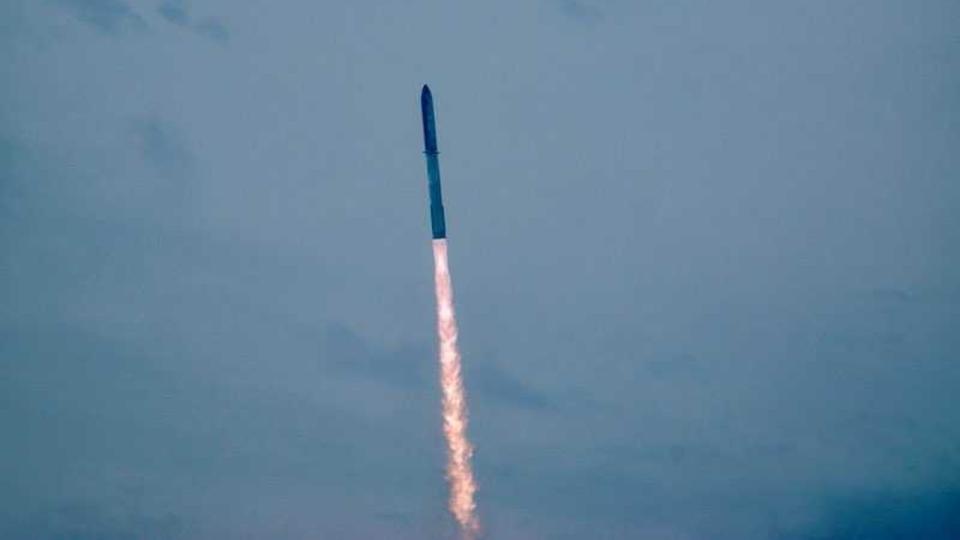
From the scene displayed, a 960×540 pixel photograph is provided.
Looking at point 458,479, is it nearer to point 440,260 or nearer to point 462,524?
point 462,524

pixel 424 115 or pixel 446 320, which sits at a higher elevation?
pixel 424 115

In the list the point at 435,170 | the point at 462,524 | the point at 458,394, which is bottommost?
the point at 462,524

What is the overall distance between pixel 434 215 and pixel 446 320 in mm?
8060

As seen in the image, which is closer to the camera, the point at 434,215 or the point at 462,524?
the point at 434,215

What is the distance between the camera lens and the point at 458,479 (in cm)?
9681

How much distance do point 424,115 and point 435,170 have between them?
3033mm

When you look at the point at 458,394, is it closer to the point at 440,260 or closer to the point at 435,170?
the point at 440,260

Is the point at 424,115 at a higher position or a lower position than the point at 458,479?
higher

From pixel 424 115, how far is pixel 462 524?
24.6 m

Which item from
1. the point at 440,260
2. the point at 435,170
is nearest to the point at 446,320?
the point at 440,260

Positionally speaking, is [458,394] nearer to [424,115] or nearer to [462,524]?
[462,524]

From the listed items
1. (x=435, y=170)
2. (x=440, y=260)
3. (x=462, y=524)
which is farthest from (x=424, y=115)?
(x=462, y=524)

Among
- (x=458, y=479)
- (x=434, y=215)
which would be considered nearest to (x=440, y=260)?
(x=434, y=215)

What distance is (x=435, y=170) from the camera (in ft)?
294
